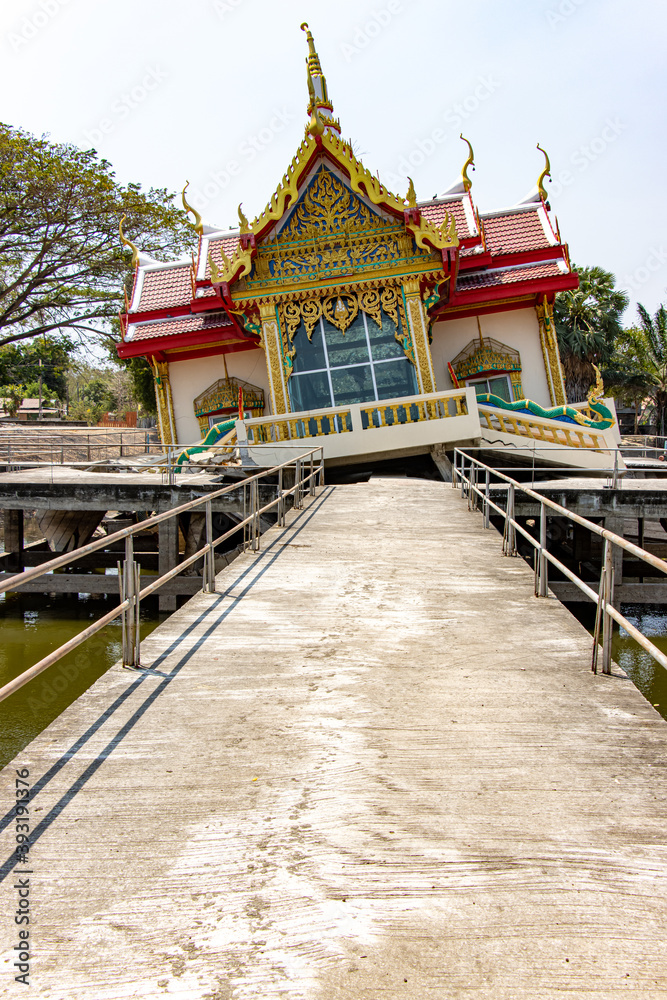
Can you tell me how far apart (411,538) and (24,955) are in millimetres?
6689

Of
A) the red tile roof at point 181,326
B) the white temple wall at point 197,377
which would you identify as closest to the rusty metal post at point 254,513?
the white temple wall at point 197,377

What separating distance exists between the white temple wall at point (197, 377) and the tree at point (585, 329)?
18.4 metres

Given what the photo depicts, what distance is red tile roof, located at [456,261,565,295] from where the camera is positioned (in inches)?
649

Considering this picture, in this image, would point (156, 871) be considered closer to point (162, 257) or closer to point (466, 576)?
point (466, 576)

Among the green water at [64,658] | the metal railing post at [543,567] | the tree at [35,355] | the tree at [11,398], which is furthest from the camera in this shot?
the tree at [11,398]

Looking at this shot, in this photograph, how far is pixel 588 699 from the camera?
148 inches

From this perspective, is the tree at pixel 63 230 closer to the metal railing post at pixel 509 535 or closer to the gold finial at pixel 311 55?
the gold finial at pixel 311 55

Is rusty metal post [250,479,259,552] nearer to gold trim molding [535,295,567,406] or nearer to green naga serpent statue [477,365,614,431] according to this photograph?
green naga serpent statue [477,365,614,431]

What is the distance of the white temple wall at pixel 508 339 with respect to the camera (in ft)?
56.5

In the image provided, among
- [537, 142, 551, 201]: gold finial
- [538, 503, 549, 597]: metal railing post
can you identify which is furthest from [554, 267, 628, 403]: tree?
[538, 503, 549, 597]: metal railing post

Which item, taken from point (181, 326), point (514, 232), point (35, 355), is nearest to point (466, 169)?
point (514, 232)

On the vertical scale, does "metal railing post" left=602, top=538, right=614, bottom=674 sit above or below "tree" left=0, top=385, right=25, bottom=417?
below

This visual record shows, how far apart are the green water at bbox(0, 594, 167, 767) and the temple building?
4.26m

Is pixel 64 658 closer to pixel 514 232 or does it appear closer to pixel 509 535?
pixel 509 535
